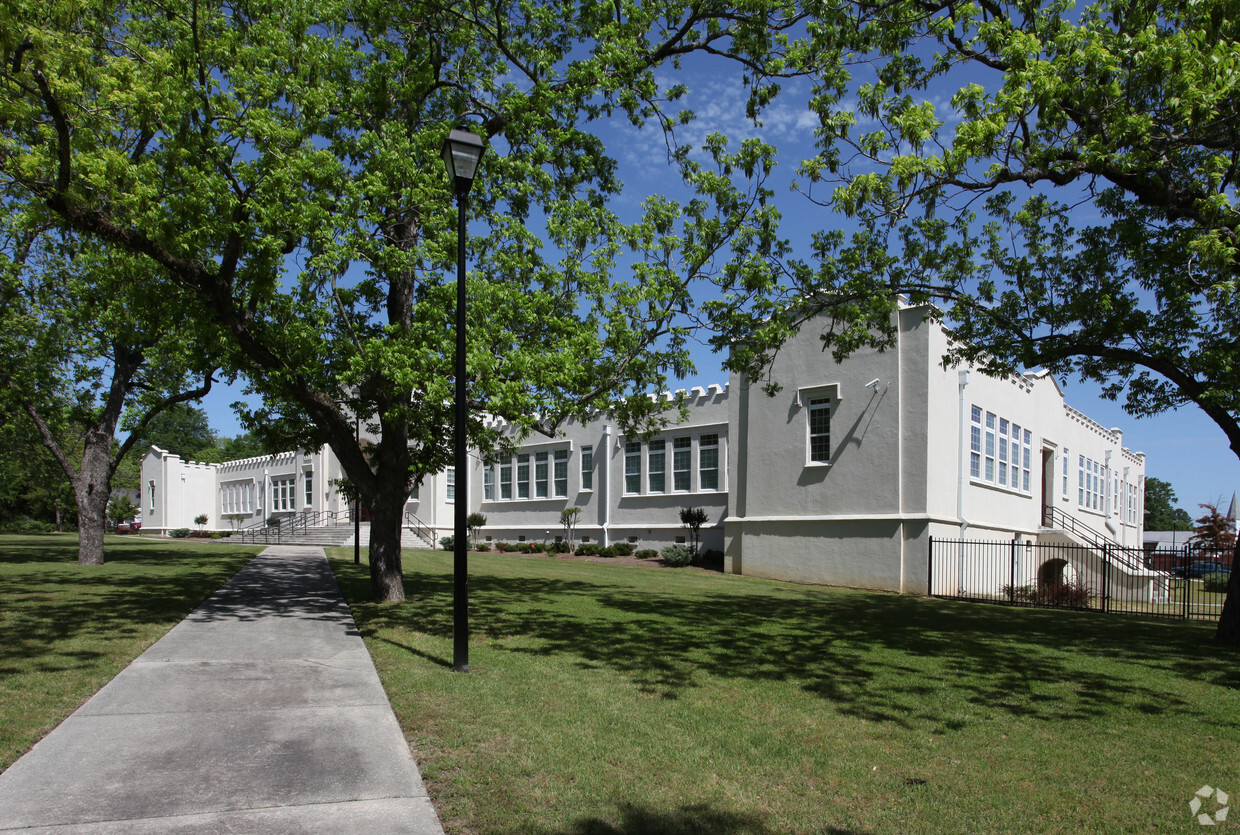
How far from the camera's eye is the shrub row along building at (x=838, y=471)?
20625 mm

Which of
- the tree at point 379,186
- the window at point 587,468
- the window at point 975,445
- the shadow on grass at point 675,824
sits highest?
the tree at point 379,186

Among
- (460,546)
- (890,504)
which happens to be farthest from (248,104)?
(890,504)

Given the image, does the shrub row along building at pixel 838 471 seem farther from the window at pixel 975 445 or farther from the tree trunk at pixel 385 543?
the tree trunk at pixel 385 543

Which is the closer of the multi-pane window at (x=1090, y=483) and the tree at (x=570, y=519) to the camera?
the tree at (x=570, y=519)

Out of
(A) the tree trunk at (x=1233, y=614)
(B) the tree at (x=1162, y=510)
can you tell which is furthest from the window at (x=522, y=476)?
(B) the tree at (x=1162, y=510)

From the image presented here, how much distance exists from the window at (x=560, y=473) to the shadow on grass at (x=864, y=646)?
15.8m

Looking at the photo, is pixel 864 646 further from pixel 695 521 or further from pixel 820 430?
pixel 695 521

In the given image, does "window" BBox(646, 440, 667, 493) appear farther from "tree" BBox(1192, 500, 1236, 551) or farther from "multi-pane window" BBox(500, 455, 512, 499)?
"tree" BBox(1192, 500, 1236, 551)

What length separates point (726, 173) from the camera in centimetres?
1388

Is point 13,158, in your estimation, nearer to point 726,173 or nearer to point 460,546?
point 460,546

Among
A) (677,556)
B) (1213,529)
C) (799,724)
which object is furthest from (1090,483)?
(799,724)

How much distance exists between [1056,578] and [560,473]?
18.4 meters

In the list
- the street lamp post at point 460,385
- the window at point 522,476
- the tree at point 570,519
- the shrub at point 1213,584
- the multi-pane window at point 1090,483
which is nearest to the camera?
the street lamp post at point 460,385

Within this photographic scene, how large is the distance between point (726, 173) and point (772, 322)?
2.74 meters
